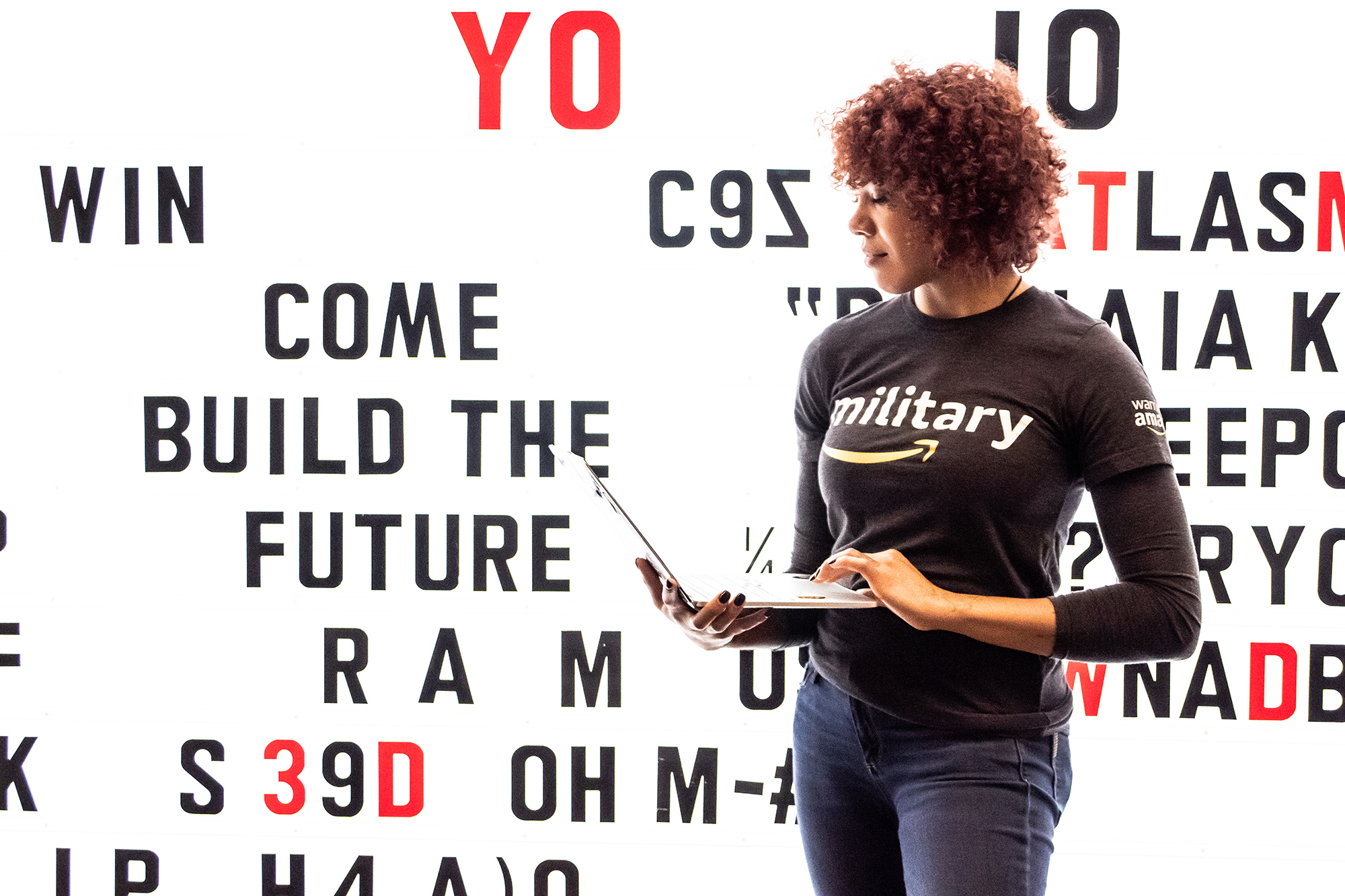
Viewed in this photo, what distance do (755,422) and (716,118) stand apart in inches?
21.3

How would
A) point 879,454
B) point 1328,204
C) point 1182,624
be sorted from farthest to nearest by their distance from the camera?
point 1328,204 → point 879,454 → point 1182,624

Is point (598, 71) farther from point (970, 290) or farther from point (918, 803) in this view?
point (918, 803)

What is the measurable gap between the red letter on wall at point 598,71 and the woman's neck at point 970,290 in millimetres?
879

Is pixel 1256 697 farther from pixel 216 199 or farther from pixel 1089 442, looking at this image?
pixel 216 199

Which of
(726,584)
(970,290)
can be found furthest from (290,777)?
(970,290)

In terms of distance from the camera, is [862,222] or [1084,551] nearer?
[862,222]

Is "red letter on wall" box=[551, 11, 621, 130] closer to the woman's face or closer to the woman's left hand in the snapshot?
the woman's face

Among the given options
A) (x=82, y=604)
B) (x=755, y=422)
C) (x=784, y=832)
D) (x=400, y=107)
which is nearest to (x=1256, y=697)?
(x=784, y=832)

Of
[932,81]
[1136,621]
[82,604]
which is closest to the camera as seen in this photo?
[1136,621]

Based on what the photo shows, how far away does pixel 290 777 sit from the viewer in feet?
6.77

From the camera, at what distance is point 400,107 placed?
1.96 meters

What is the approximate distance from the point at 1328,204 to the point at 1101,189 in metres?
0.39

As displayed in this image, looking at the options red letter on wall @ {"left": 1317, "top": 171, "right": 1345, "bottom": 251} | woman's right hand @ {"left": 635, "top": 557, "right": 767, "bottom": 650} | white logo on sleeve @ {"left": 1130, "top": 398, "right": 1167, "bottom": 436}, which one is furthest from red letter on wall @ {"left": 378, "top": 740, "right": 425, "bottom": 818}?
red letter on wall @ {"left": 1317, "top": 171, "right": 1345, "bottom": 251}

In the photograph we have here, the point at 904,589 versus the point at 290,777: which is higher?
the point at 904,589
